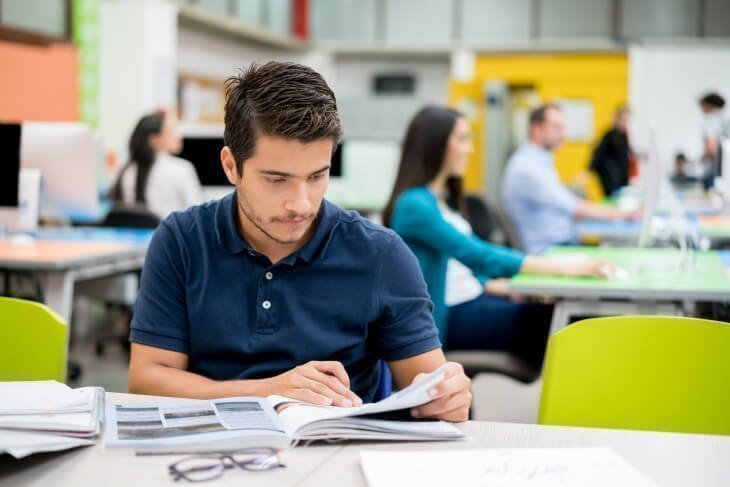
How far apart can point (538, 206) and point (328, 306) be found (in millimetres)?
3351

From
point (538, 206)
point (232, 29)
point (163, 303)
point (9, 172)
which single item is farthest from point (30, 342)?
point (232, 29)

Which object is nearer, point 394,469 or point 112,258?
point 394,469

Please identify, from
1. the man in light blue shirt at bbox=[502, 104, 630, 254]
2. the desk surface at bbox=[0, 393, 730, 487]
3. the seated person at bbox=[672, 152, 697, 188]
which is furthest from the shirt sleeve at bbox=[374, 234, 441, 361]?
the seated person at bbox=[672, 152, 697, 188]

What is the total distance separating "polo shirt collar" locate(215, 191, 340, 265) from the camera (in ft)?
5.08

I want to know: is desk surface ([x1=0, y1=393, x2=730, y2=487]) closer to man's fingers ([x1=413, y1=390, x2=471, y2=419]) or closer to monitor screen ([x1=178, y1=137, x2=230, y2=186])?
man's fingers ([x1=413, y1=390, x2=471, y2=419])

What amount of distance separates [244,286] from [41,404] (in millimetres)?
426

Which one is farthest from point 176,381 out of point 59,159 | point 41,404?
point 59,159

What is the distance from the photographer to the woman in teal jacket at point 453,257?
2729 millimetres

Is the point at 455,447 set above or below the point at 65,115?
below

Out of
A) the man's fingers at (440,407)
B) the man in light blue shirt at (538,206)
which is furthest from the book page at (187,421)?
the man in light blue shirt at (538,206)

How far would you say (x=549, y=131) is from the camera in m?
4.99

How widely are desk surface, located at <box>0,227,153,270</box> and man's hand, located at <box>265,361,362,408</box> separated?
6.08ft

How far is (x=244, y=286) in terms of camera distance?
154 cm

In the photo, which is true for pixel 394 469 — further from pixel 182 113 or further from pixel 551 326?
pixel 182 113
